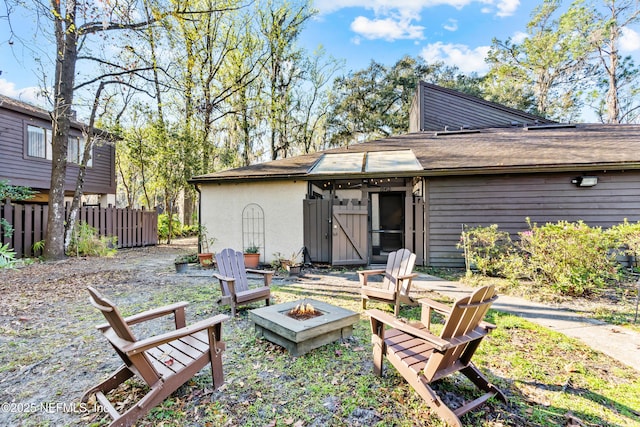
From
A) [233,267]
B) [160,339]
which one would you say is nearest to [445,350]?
[160,339]

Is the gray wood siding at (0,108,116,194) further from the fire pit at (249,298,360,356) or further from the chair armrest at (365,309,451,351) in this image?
the chair armrest at (365,309,451,351)

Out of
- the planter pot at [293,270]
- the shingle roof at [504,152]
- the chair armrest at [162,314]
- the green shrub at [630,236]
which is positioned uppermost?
the shingle roof at [504,152]

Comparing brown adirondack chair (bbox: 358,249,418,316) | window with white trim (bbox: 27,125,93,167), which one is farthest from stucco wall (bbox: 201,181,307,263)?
window with white trim (bbox: 27,125,93,167)

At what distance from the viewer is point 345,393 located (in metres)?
2.24

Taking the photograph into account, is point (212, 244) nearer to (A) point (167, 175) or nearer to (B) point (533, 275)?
(A) point (167, 175)

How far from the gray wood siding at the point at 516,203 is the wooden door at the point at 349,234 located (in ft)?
5.40

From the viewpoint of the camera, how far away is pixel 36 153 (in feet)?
35.2

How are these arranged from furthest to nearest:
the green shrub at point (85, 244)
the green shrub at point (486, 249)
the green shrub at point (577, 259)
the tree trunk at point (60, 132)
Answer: the green shrub at point (85, 244) < the tree trunk at point (60, 132) < the green shrub at point (486, 249) < the green shrub at point (577, 259)

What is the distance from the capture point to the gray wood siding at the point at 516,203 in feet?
21.0

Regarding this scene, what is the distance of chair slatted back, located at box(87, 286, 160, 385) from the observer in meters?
1.81

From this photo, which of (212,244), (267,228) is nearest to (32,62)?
(212,244)

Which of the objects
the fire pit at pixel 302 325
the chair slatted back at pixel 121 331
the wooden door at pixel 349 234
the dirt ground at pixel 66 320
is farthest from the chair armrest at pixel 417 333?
the wooden door at pixel 349 234

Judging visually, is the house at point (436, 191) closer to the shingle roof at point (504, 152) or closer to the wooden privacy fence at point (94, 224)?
the shingle roof at point (504, 152)

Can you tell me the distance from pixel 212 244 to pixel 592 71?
25.3m
